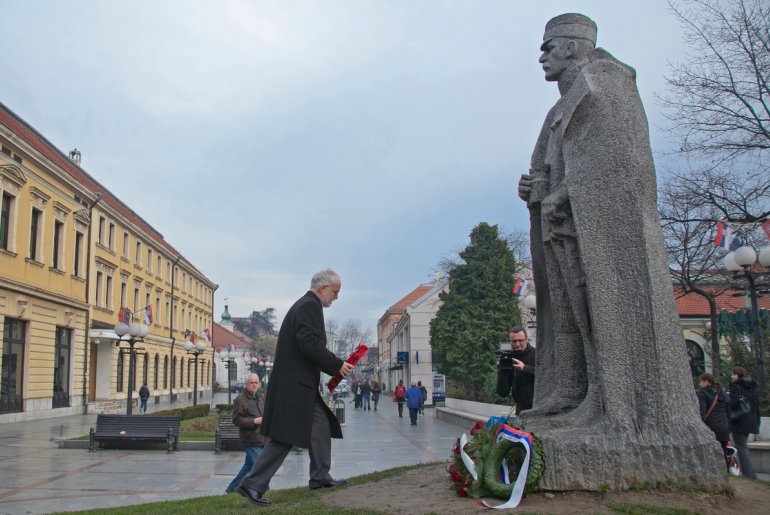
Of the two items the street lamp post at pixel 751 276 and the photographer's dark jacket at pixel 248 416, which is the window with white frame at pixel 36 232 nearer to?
the photographer's dark jacket at pixel 248 416

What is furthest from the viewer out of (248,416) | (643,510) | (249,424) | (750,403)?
(750,403)

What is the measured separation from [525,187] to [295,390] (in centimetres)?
243

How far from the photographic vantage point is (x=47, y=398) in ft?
95.7

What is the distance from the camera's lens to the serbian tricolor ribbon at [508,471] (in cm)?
423

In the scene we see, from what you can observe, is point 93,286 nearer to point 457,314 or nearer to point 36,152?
point 36,152

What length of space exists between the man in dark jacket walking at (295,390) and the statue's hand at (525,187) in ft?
6.08

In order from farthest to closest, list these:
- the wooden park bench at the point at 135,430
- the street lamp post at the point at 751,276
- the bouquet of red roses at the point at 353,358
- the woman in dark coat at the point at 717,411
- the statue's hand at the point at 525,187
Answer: the wooden park bench at the point at 135,430 → the street lamp post at the point at 751,276 → the woman in dark coat at the point at 717,411 → the statue's hand at the point at 525,187 → the bouquet of red roses at the point at 353,358

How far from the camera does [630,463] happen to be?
436cm

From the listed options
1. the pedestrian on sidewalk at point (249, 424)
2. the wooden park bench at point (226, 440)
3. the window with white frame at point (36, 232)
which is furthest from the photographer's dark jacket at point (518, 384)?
the window with white frame at point (36, 232)

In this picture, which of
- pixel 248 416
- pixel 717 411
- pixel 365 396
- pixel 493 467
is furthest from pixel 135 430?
pixel 365 396

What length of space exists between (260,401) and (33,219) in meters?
23.7

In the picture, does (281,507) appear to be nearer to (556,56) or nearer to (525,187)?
(525,187)

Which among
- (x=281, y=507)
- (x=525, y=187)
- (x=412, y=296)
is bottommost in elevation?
(x=281, y=507)

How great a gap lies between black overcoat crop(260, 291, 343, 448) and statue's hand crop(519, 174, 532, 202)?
192cm
